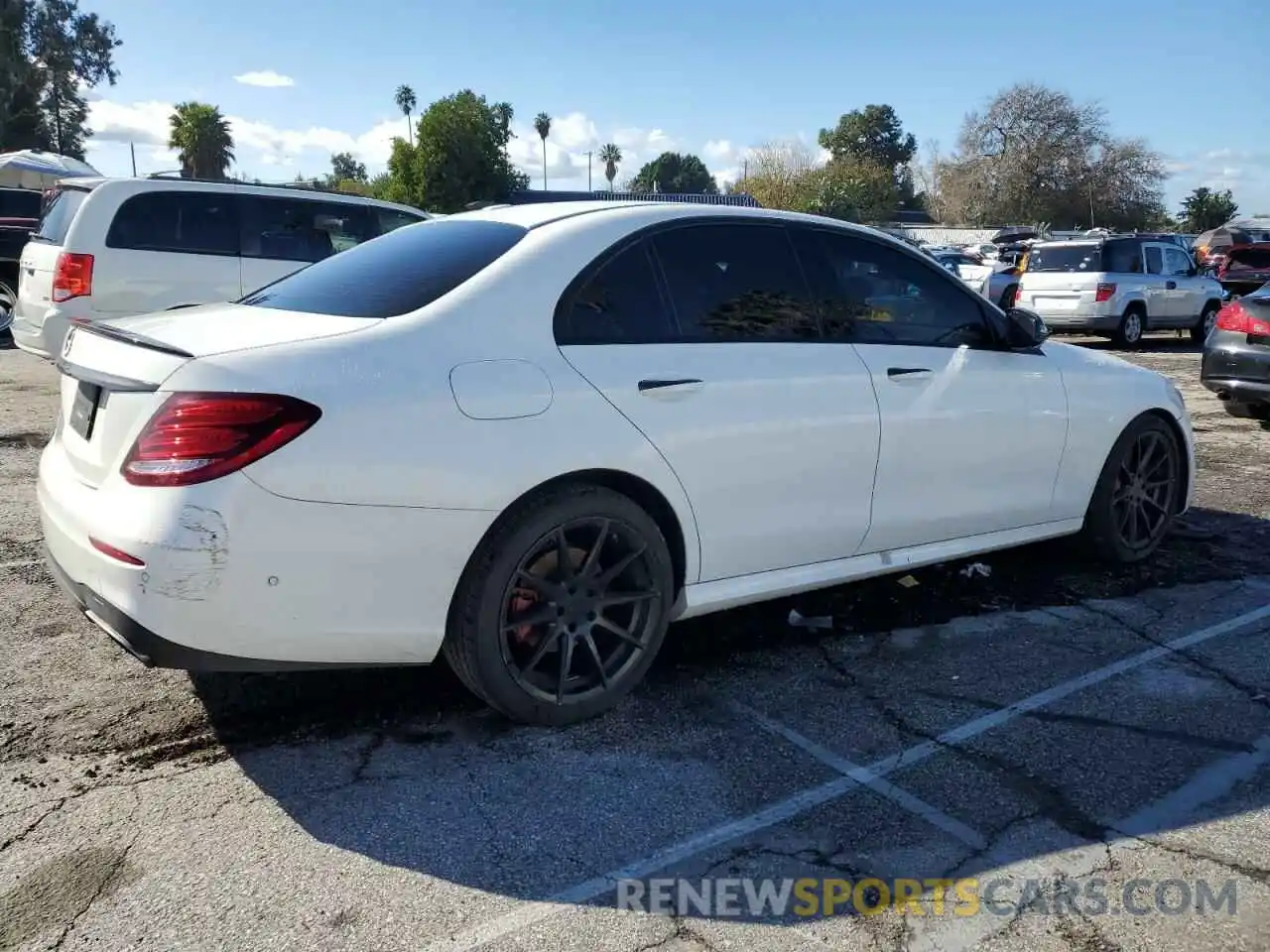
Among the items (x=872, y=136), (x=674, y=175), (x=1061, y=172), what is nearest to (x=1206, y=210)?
(x=1061, y=172)

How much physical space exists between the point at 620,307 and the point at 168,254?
662cm

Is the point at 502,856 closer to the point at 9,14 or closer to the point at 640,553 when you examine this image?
the point at 640,553

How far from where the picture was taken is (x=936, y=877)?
274 centimetres

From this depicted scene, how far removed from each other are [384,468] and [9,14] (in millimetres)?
57827

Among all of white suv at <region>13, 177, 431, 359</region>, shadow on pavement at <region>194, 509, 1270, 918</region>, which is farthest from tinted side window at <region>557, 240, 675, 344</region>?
white suv at <region>13, 177, 431, 359</region>

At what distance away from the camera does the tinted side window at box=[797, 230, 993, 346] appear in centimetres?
423

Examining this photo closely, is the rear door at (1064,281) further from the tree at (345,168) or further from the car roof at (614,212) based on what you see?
the tree at (345,168)

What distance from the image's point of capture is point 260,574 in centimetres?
287

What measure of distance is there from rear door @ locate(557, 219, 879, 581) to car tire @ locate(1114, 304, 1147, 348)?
14724 millimetres

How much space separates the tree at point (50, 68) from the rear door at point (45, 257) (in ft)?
153

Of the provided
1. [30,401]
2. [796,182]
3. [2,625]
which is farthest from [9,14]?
[2,625]

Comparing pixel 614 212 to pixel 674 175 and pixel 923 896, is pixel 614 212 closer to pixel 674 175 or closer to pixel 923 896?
pixel 923 896

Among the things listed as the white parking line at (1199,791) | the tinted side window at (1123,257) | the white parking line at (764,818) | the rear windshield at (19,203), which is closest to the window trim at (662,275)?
the white parking line at (764,818)

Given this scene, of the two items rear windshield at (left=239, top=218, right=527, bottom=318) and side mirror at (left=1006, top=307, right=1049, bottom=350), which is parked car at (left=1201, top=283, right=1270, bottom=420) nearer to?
side mirror at (left=1006, top=307, right=1049, bottom=350)
